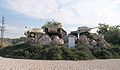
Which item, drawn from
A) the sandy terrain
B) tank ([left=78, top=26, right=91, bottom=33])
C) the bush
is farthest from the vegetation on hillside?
tank ([left=78, top=26, right=91, bottom=33])

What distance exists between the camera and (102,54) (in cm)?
2706

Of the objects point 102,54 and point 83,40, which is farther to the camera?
point 83,40

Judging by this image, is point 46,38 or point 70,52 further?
point 46,38

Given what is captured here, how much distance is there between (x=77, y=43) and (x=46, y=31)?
4.52 meters

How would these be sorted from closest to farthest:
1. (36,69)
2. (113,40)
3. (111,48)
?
(36,69)
(111,48)
(113,40)

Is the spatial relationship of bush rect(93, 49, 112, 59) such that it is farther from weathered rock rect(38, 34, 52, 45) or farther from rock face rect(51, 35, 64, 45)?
weathered rock rect(38, 34, 52, 45)

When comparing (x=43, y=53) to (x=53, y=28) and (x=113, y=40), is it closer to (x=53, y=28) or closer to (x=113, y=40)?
(x=53, y=28)

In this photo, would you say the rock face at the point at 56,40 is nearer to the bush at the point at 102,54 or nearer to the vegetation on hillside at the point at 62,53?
the vegetation on hillside at the point at 62,53

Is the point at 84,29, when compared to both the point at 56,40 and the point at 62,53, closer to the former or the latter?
the point at 56,40

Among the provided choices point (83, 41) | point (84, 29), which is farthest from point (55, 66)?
point (84, 29)

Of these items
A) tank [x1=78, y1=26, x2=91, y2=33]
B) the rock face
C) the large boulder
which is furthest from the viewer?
tank [x1=78, y1=26, x2=91, y2=33]

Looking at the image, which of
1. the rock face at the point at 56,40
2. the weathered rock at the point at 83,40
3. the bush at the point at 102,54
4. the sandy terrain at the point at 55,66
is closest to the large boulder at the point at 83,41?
the weathered rock at the point at 83,40

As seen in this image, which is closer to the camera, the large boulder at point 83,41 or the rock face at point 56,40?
the rock face at point 56,40

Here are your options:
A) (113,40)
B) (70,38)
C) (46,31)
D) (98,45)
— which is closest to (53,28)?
(46,31)
